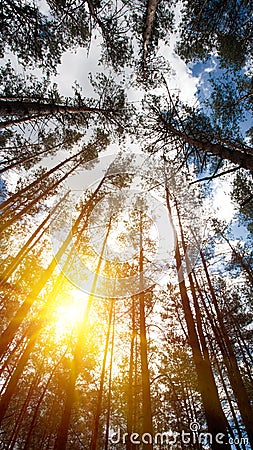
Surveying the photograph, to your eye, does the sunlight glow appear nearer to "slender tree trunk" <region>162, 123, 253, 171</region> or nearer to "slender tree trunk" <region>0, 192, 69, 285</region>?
"slender tree trunk" <region>0, 192, 69, 285</region>

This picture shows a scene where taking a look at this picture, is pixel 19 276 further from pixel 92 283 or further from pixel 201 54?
pixel 201 54

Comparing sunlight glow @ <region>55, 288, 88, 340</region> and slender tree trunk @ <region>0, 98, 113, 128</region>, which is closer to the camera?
slender tree trunk @ <region>0, 98, 113, 128</region>

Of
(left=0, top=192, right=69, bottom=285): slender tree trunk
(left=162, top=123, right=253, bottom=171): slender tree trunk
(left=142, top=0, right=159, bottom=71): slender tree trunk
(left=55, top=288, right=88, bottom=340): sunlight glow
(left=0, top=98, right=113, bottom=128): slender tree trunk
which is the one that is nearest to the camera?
(left=162, top=123, right=253, bottom=171): slender tree trunk

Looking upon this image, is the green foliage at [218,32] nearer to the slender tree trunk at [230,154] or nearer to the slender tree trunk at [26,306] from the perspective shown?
the slender tree trunk at [230,154]

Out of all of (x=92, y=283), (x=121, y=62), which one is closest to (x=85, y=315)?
(x=92, y=283)

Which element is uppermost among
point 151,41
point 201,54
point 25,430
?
point 151,41

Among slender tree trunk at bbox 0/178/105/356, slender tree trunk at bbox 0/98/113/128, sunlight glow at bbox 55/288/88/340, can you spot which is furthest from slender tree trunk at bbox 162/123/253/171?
sunlight glow at bbox 55/288/88/340

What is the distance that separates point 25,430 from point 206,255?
20.8 meters

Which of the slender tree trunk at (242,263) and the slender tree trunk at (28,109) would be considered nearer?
the slender tree trunk at (28,109)

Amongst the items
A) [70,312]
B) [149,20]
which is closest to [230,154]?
[149,20]

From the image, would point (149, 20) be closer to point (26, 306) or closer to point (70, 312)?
point (26, 306)

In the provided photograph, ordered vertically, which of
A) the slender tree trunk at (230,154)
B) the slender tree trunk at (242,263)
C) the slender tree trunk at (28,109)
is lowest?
the slender tree trunk at (230,154)

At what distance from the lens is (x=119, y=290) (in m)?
12.1

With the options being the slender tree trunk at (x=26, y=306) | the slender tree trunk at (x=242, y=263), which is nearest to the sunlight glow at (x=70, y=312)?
the slender tree trunk at (x=26, y=306)
